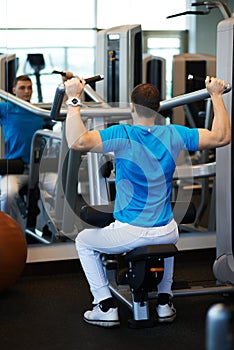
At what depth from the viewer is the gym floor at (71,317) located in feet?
10.0

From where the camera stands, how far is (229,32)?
12.1 ft

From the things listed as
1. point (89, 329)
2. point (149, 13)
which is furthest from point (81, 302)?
point (149, 13)

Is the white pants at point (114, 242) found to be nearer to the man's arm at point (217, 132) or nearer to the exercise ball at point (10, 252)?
the man's arm at point (217, 132)

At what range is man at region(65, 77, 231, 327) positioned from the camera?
9.93ft

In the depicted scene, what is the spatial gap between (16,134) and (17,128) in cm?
4

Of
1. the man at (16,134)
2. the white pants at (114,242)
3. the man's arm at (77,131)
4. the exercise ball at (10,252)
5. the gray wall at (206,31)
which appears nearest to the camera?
the man's arm at (77,131)

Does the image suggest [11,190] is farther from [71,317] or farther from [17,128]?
[71,317]

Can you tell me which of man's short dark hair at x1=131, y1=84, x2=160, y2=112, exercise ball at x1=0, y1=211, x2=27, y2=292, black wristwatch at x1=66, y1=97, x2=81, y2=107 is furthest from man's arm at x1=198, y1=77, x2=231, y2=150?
exercise ball at x1=0, y1=211, x2=27, y2=292

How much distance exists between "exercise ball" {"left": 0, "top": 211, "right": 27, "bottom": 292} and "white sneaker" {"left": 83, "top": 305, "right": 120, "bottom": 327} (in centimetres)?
56

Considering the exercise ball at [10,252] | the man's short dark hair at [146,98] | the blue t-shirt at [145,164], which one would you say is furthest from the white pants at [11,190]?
the man's short dark hair at [146,98]

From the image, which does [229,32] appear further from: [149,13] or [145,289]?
[145,289]

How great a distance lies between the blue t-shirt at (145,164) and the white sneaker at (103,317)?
48cm

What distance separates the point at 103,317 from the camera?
3291 mm

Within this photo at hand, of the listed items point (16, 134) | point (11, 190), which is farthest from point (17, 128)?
point (11, 190)
